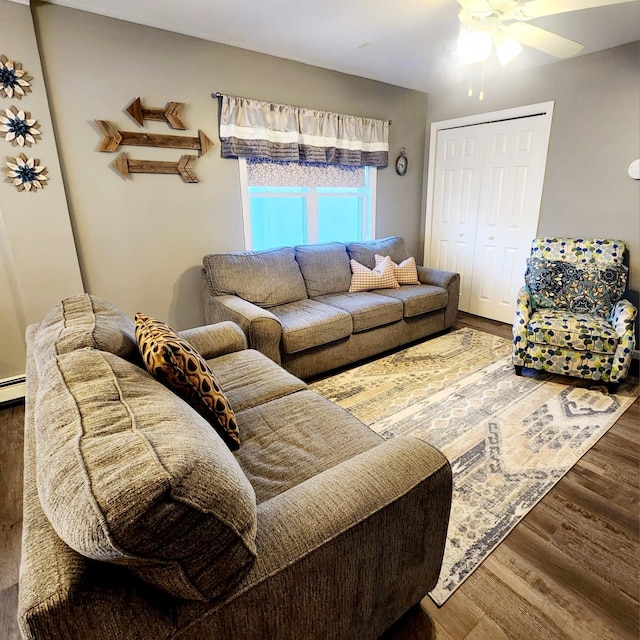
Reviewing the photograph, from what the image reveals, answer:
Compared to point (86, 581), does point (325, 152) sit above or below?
above

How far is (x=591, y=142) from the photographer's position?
3166 millimetres

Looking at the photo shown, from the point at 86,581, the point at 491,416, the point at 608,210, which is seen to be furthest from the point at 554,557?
the point at 608,210

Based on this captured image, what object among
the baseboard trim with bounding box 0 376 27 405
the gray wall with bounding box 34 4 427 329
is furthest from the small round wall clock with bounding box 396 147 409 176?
the baseboard trim with bounding box 0 376 27 405

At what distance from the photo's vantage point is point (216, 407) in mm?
1317

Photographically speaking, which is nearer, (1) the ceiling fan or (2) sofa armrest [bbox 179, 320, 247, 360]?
(1) the ceiling fan

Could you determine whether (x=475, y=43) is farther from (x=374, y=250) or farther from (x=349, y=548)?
(x=349, y=548)

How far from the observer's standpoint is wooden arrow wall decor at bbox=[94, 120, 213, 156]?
8.69ft

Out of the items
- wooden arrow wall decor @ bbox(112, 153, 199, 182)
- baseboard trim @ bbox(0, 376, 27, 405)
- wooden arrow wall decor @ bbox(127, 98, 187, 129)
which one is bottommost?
baseboard trim @ bbox(0, 376, 27, 405)

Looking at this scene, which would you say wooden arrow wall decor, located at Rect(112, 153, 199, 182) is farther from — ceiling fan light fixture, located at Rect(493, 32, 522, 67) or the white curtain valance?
ceiling fan light fixture, located at Rect(493, 32, 522, 67)

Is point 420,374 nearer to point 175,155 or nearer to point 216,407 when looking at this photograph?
point 216,407

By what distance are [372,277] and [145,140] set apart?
2114 millimetres

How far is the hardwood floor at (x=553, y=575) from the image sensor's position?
1272 mm

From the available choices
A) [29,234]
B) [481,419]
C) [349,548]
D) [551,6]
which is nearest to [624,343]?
[481,419]

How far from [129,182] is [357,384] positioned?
87.9 inches
